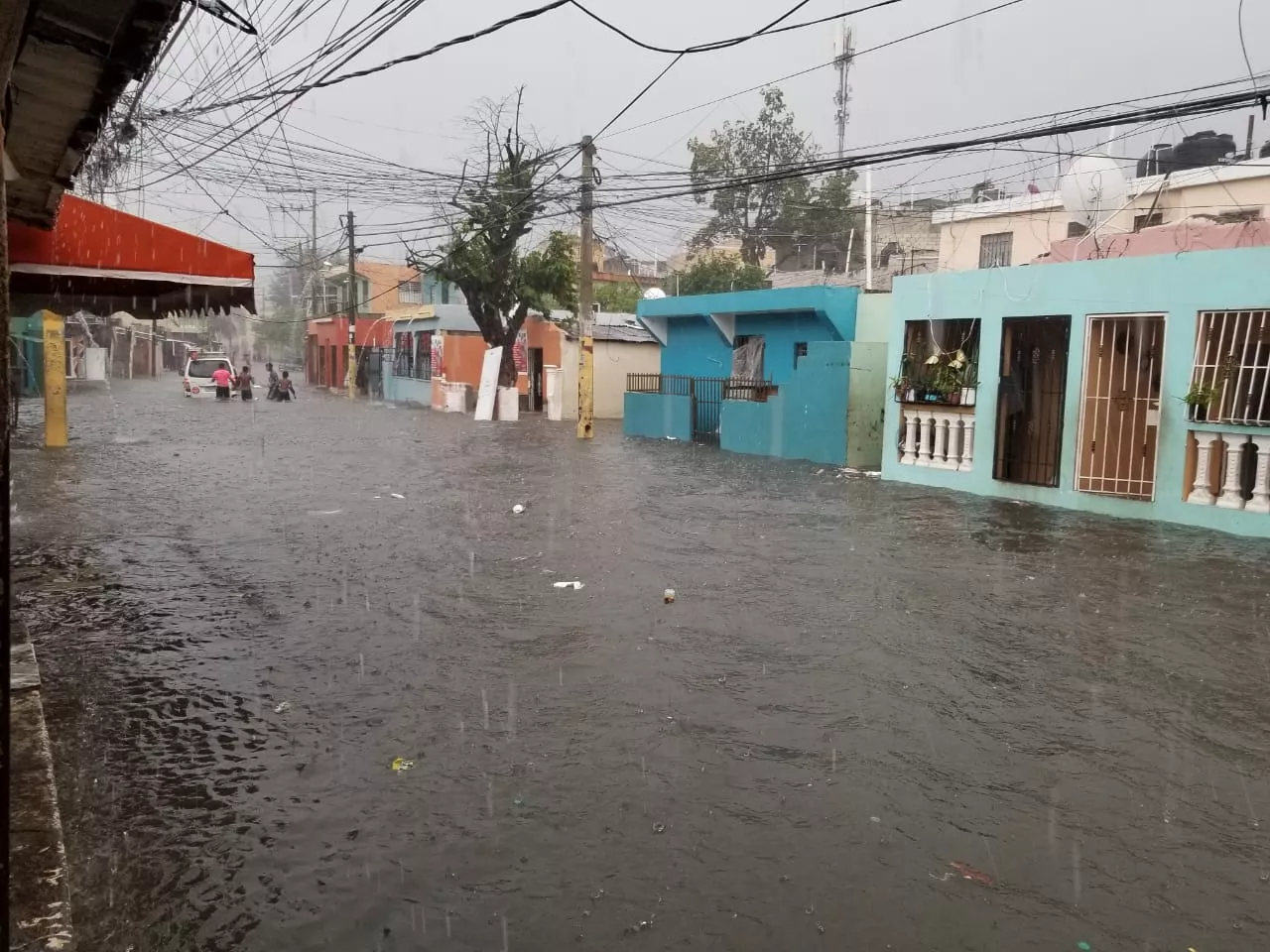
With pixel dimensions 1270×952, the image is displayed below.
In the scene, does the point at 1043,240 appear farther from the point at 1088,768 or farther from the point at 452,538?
the point at 1088,768

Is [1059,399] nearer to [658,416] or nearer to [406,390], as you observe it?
[658,416]

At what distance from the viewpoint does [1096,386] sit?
12.3 meters

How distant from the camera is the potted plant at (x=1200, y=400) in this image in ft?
34.9

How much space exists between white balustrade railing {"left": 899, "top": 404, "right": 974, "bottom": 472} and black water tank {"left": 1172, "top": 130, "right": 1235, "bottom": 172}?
9.79 metres

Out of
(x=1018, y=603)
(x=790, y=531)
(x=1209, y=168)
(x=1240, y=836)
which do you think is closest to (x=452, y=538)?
(x=790, y=531)

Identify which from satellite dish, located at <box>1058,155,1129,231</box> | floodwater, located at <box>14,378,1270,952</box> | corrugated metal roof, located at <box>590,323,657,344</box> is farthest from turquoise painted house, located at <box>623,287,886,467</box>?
floodwater, located at <box>14,378,1270,952</box>

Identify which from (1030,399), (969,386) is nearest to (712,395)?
(969,386)

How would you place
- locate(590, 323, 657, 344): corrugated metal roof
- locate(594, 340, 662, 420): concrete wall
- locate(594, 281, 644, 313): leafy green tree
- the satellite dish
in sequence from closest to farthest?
the satellite dish → locate(590, 323, 657, 344): corrugated metal roof → locate(594, 340, 662, 420): concrete wall → locate(594, 281, 644, 313): leafy green tree

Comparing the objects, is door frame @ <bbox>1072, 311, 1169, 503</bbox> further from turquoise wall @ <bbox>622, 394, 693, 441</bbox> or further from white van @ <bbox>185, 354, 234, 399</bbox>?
white van @ <bbox>185, 354, 234, 399</bbox>

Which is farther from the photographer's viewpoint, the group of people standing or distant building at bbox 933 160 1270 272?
the group of people standing

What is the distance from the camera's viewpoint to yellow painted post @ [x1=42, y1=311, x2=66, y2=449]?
53.0 feet

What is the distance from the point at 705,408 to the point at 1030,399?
31.8ft

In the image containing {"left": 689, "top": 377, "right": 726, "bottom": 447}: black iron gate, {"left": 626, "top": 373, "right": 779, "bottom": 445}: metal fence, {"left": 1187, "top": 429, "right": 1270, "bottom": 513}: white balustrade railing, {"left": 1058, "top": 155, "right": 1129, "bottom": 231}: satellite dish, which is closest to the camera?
{"left": 1187, "top": 429, "right": 1270, "bottom": 513}: white balustrade railing

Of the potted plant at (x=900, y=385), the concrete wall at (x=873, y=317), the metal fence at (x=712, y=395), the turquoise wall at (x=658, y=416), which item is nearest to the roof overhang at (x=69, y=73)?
the potted plant at (x=900, y=385)
